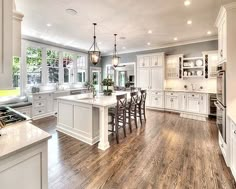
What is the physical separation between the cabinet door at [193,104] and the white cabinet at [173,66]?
3.89 feet

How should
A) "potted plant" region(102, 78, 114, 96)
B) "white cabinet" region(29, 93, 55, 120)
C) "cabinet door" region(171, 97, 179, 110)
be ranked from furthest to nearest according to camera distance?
"cabinet door" region(171, 97, 179, 110) → "white cabinet" region(29, 93, 55, 120) → "potted plant" region(102, 78, 114, 96)

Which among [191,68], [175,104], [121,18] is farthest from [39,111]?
[191,68]

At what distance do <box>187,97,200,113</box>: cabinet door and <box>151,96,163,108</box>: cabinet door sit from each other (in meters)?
1.18

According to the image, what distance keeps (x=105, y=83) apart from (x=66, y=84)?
11.3ft

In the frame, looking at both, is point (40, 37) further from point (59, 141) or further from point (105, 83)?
point (59, 141)

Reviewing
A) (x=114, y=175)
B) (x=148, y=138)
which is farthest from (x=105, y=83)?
(x=114, y=175)

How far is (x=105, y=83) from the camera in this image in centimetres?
459

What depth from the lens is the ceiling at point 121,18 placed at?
315 cm

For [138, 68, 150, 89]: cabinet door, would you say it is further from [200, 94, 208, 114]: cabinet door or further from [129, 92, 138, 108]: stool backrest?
[129, 92, 138, 108]: stool backrest

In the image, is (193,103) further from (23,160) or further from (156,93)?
(23,160)

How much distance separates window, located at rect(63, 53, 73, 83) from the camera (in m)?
7.26

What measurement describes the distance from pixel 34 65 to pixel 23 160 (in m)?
5.65

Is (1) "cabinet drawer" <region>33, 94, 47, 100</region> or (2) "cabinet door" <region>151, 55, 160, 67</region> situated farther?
(2) "cabinet door" <region>151, 55, 160, 67</region>

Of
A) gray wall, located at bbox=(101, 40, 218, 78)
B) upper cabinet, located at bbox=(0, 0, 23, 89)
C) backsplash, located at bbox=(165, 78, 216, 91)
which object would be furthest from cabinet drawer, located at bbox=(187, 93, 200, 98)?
upper cabinet, located at bbox=(0, 0, 23, 89)
